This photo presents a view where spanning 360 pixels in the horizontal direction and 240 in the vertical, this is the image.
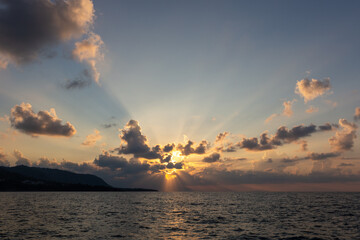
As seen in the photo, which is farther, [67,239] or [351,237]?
[351,237]

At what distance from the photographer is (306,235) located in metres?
48.6

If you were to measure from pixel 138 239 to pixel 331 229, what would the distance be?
44.0 metres

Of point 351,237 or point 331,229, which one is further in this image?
point 331,229

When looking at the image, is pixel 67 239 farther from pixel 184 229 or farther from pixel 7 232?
pixel 184 229

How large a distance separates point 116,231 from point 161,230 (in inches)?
374

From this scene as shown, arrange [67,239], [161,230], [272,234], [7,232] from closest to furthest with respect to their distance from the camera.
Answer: [67,239], [7,232], [272,234], [161,230]

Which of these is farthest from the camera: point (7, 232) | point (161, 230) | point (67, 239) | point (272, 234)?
point (161, 230)

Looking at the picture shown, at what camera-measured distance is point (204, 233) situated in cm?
4878

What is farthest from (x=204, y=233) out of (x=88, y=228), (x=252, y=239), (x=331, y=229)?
(x=331, y=229)

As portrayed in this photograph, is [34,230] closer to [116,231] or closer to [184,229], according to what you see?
[116,231]

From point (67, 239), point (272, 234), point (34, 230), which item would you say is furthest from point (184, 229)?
point (34, 230)

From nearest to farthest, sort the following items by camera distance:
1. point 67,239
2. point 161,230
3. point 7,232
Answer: point 67,239 < point 7,232 < point 161,230

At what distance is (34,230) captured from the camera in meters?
49.2

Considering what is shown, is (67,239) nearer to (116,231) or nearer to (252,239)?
(116,231)
